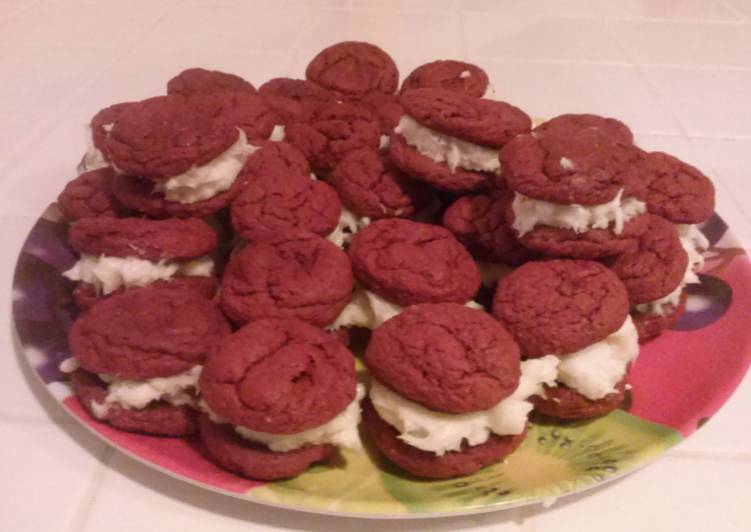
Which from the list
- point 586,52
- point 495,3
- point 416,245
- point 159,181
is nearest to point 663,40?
point 586,52

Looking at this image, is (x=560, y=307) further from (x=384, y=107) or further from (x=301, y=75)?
(x=301, y=75)

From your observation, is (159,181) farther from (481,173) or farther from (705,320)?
(705,320)

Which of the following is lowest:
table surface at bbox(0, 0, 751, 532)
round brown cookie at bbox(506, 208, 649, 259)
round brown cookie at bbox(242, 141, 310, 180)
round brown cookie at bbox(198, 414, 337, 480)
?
table surface at bbox(0, 0, 751, 532)

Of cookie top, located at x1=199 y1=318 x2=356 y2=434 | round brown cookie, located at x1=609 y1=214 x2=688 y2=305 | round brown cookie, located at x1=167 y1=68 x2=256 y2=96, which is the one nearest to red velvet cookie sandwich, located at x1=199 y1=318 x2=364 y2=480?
cookie top, located at x1=199 y1=318 x2=356 y2=434

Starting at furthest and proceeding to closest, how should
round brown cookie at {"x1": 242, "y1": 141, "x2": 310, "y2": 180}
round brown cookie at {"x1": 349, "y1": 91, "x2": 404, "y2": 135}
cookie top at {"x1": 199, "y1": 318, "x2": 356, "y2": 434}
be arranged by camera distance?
round brown cookie at {"x1": 349, "y1": 91, "x2": 404, "y2": 135}, round brown cookie at {"x1": 242, "y1": 141, "x2": 310, "y2": 180}, cookie top at {"x1": 199, "y1": 318, "x2": 356, "y2": 434}

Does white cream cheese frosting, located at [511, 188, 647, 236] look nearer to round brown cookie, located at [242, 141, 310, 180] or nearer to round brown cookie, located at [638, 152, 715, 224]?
round brown cookie, located at [638, 152, 715, 224]

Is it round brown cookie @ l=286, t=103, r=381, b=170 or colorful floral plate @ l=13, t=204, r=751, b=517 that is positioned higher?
round brown cookie @ l=286, t=103, r=381, b=170
